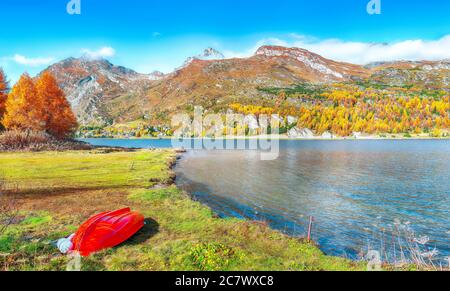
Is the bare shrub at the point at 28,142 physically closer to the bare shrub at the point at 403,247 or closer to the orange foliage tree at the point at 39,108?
the orange foliage tree at the point at 39,108

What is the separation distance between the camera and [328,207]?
3403cm

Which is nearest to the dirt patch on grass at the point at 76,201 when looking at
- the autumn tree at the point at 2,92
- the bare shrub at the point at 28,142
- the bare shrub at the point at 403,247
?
the bare shrub at the point at 403,247

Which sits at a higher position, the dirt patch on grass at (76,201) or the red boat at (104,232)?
the red boat at (104,232)

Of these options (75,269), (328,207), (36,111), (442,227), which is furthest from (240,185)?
(36,111)

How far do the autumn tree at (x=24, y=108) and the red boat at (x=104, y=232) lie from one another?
79.8 m

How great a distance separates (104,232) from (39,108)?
85562 mm

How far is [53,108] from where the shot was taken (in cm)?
8931

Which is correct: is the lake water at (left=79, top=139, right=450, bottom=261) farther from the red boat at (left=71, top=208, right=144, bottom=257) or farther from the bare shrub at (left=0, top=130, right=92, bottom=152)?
the bare shrub at (left=0, top=130, right=92, bottom=152)

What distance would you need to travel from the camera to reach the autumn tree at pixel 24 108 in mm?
80188

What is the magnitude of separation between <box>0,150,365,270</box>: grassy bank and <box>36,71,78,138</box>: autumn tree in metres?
58.0

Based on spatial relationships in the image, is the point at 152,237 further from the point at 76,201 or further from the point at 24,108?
the point at 24,108

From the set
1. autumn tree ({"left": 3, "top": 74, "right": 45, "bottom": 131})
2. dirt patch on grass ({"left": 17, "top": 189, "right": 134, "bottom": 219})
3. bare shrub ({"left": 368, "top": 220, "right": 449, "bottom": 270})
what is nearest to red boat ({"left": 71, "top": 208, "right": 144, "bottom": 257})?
dirt patch on grass ({"left": 17, "top": 189, "right": 134, "bottom": 219})

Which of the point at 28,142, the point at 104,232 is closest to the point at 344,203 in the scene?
the point at 104,232
